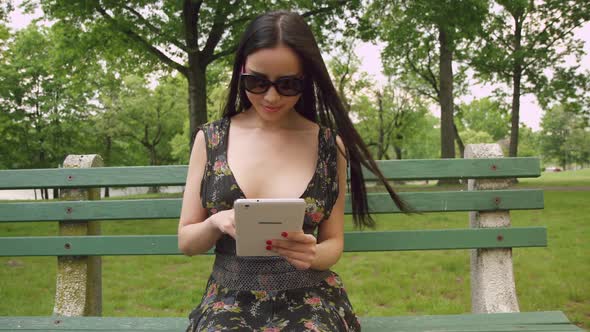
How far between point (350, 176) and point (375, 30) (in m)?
12.3

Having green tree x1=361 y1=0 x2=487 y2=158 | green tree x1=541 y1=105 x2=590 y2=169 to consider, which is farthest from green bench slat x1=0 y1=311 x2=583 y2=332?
green tree x1=541 y1=105 x2=590 y2=169

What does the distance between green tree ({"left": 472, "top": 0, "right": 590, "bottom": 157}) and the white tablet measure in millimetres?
19248

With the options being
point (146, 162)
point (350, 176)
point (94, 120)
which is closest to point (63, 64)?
point (350, 176)

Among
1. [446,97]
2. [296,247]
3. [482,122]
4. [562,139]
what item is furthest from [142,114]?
[562,139]

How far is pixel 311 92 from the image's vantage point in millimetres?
2469

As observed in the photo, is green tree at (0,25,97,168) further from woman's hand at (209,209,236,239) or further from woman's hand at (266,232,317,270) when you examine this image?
woman's hand at (266,232,317,270)

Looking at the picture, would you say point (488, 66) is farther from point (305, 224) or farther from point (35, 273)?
point (305, 224)

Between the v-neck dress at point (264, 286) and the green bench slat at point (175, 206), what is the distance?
0.60m

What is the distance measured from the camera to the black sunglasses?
207 cm

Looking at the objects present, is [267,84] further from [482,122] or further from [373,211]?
[482,122]

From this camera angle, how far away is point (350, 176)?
2652 mm

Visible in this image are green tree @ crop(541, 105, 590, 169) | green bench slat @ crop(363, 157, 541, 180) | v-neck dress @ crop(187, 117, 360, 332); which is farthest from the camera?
green tree @ crop(541, 105, 590, 169)

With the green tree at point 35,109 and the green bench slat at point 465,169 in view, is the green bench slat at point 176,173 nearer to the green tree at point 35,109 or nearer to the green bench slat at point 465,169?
the green bench slat at point 465,169

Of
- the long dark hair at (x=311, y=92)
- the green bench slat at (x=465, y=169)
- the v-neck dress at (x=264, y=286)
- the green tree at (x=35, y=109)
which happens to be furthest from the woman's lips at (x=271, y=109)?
the green tree at (x=35, y=109)
